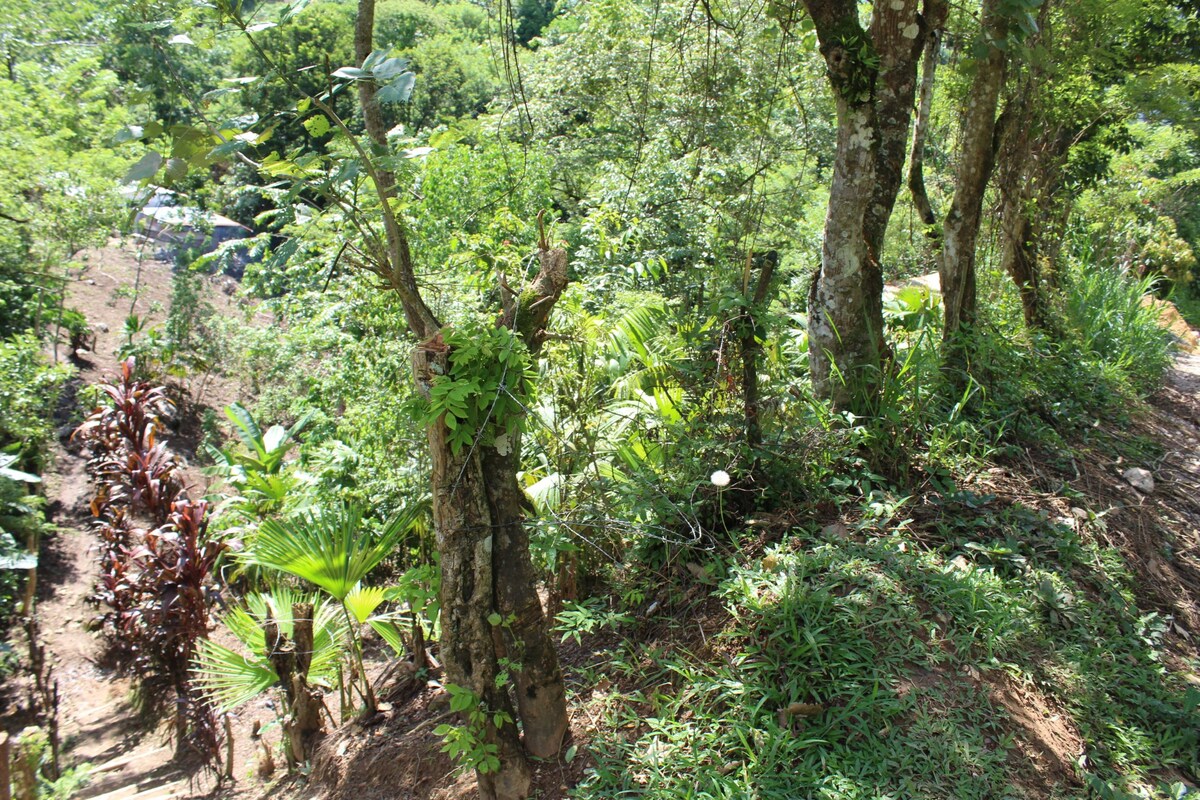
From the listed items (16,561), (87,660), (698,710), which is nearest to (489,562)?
(698,710)

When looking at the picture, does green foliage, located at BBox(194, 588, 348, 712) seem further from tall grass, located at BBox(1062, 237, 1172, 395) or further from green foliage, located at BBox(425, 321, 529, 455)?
tall grass, located at BBox(1062, 237, 1172, 395)

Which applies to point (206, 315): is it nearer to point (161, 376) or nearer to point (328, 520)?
point (161, 376)

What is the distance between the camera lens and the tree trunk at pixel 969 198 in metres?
4.91

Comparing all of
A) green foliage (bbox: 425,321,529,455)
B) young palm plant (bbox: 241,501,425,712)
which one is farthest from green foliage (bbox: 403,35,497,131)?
green foliage (bbox: 425,321,529,455)

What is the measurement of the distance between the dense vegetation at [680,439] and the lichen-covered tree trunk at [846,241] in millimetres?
20

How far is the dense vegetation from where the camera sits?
2814 mm

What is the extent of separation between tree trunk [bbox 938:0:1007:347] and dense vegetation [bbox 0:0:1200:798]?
0.09ft

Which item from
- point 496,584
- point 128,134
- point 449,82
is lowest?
point 496,584

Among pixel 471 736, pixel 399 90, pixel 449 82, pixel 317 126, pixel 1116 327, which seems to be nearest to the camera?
pixel 399 90

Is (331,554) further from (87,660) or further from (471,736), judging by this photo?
(87,660)

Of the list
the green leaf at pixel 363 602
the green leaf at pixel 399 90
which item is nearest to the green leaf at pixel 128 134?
the green leaf at pixel 399 90

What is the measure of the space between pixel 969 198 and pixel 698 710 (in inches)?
147

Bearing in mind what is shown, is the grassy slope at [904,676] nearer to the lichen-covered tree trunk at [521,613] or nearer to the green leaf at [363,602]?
the lichen-covered tree trunk at [521,613]

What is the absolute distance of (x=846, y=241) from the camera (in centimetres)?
429
